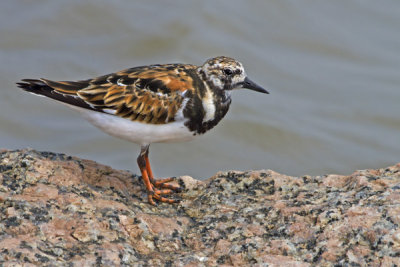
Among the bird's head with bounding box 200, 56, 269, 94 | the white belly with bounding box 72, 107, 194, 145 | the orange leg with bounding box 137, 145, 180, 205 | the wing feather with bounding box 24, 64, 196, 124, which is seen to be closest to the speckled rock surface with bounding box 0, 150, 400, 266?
the orange leg with bounding box 137, 145, 180, 205

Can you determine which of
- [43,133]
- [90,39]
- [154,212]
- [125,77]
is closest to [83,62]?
[90,39]

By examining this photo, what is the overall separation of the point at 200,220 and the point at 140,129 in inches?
43.1

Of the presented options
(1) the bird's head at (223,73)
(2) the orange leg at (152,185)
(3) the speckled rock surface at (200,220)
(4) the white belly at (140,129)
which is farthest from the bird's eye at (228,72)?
(3) the speckled rock surface at (200,220)

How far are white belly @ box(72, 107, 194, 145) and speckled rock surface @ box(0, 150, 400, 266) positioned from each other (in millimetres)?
478

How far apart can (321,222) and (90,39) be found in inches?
337

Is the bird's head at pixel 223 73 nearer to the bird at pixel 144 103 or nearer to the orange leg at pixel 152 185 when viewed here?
the bird at pixel 144 103

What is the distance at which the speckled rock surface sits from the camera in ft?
9.73

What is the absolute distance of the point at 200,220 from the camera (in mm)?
3652

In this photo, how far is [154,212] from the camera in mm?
3826

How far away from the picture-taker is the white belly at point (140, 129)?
14.7 ft

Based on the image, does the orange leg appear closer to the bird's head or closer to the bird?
the bird

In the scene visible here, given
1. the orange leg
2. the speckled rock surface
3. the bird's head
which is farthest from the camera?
the bird's head

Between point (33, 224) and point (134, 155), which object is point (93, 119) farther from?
point (134, 155)

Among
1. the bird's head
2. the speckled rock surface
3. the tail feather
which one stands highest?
the bird's head
